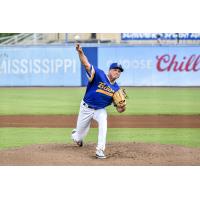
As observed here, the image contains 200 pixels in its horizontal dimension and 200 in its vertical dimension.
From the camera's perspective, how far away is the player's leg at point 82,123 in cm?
655

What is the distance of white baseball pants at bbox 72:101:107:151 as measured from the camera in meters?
6.41

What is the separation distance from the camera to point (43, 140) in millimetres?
7168

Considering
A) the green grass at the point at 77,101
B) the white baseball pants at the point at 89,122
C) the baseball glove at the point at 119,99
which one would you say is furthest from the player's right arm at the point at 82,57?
the green grass at the point at 77,101

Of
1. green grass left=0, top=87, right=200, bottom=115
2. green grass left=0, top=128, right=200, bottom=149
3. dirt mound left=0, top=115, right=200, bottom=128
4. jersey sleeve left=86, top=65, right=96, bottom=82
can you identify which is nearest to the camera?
jersey sleeve left=86, top=65, right=96, bottom=82

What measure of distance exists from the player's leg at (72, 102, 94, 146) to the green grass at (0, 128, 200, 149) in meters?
0.19

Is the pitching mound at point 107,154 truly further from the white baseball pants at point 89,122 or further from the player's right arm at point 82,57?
the player's right arm at point 82,57

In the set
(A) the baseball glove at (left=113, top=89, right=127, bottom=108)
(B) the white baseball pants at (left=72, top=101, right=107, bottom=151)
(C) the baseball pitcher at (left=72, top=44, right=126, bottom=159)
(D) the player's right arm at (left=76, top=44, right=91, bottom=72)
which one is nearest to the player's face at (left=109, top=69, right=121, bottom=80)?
(C) the baseball pitcher at (left=72, top=44, right=126, bottom=159)

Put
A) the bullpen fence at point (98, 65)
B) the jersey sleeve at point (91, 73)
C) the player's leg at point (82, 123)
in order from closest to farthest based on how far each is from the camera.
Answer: the jersey sleeve at point (91, 73), the player's leg at point (82, 123), the bullpen fence at point (98, 65)

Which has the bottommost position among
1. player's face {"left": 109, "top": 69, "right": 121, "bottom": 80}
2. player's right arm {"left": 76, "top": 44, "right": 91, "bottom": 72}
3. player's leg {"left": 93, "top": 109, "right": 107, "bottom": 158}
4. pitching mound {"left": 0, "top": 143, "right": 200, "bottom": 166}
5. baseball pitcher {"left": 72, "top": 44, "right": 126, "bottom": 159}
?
pitching mound {"left": 0, "top": 143, "right": 200, "bottom": 166}

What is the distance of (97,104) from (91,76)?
0.34 metres

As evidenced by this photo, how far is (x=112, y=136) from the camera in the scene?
22.2 ft

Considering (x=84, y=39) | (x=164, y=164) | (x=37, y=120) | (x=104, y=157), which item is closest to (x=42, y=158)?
(x=104, y=157)

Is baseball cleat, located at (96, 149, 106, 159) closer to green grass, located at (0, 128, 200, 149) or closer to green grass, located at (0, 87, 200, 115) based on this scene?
Answer: green grass, located at (0, 128, 200, 149)

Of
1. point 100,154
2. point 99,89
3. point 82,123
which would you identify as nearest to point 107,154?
point 100,154
